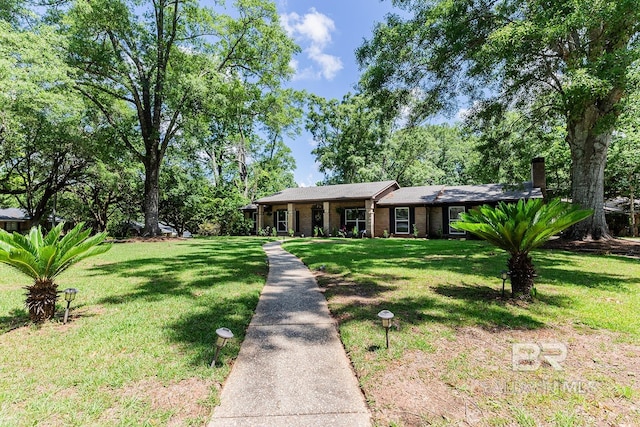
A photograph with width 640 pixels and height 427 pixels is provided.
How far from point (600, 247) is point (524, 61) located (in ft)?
25.5

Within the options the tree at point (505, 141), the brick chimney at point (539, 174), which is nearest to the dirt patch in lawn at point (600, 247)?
the tree at point (505, 141)

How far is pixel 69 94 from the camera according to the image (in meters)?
15.2

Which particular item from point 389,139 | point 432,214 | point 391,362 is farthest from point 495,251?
point 389,139

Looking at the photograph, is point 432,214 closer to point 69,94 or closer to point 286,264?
point 286,264

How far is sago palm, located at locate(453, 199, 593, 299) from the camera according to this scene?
5129 millimetres

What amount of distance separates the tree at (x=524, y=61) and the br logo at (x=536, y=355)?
712 centimetres

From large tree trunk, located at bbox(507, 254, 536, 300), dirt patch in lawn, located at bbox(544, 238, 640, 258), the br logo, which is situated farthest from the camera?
dirt patch in lawn, located at bbox(544, 238, 640, 258)

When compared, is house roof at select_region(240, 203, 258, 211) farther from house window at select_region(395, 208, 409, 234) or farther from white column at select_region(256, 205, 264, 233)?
Result: house window at select_region(395, 208, 409, 234)

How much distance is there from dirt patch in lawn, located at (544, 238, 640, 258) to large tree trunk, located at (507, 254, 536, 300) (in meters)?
8.35

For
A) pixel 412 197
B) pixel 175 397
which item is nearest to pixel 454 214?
pixel 412 197

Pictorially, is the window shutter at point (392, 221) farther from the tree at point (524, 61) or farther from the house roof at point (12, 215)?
the house roof at point (12, 215)

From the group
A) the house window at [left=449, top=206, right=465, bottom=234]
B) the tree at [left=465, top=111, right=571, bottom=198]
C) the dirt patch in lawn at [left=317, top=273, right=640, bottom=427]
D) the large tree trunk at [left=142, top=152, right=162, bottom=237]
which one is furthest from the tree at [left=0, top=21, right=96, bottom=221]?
the house window at [left=449, top=206, right=465, bottom=234]

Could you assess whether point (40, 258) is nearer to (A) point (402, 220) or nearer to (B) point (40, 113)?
(B) point (40, 113)

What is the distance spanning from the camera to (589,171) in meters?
12.3
